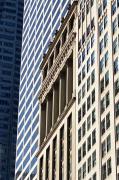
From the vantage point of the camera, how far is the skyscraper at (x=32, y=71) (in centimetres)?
13725

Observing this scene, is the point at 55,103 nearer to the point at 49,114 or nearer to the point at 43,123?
the point at 49,114

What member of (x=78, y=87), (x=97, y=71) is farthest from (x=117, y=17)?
(x=78, y=87)

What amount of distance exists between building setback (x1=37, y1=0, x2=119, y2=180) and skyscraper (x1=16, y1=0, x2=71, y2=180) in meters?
8.71

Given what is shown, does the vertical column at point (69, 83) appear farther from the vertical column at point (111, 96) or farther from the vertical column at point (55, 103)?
the vertical column at point (111, 96)

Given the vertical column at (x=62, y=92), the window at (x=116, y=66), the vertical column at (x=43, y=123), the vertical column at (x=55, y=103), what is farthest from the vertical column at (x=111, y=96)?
the vertical column at (x=43, y=123)

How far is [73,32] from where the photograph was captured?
367 ft

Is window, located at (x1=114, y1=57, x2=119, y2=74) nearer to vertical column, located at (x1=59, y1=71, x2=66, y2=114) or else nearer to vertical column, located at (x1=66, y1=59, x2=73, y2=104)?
vertical column, located at (x1=66, y1=59, x2=73, y2=104)

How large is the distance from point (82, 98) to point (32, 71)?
57.0m

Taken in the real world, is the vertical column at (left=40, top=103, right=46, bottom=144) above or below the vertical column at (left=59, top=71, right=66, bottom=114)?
below

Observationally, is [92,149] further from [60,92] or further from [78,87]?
[60,92]

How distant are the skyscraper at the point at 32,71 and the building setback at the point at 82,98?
28.6 ft

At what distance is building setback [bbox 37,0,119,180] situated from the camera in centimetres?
8394

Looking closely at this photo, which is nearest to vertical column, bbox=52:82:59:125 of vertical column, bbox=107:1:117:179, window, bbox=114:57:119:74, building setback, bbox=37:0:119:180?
building setback, bbox=37:0:119:180

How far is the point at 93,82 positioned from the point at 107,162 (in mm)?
16764
